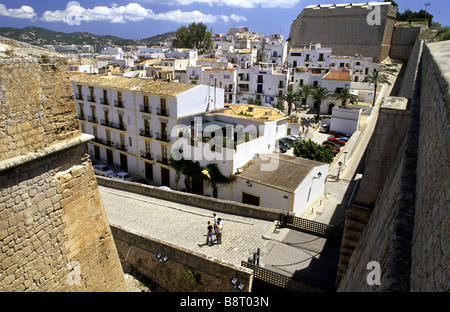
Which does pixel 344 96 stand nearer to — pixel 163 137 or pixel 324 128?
pixel 324 128

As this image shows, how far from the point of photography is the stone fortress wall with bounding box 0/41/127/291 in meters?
4.07

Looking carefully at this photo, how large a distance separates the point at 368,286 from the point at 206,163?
51.0ft

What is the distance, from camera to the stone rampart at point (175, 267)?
9281 millimetres

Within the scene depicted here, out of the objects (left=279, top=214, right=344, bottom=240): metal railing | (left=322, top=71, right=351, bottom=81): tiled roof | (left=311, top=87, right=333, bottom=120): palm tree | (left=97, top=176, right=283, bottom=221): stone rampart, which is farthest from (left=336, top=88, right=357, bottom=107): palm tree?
(left=279, top=214, right=344, bottom=240): metal railing

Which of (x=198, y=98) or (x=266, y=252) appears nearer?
(x=266, y=252)

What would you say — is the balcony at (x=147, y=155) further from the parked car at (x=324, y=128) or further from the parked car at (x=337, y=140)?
the parked car at (x=324, y=128)

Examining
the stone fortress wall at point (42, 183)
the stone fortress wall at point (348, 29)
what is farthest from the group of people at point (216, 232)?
the stone fortress wall at point (348, 29)

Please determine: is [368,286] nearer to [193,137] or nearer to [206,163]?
[206,163]

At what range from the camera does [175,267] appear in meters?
10.1

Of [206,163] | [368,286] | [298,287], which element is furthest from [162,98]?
[368,286]

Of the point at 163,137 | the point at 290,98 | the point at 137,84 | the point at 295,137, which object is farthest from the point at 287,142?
the point at 137,84

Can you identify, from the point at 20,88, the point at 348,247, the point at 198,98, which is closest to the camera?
the point at 20,88

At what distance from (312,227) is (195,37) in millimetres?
65796

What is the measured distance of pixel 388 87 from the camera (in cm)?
4600
